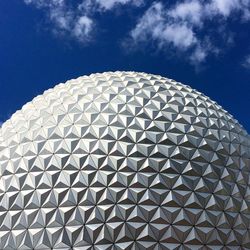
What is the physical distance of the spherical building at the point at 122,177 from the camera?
1692 centimetres

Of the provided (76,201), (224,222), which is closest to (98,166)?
(76,201)

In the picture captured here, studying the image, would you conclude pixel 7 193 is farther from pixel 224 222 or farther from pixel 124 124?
pixel 224 222

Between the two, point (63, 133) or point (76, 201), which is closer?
point (76, 201)

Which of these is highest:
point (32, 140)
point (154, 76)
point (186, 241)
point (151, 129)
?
point (154, 76)

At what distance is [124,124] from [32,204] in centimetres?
522

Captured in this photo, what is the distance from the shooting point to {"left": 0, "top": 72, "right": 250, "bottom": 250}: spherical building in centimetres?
1692

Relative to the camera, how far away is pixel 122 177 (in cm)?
1756

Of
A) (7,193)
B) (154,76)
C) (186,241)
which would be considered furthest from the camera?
(154,76)

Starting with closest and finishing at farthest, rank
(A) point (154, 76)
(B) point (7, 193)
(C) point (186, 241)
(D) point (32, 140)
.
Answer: (C) point (186, 241)
(B) point (7, 193)
(D) point (32, 140)
(A) point (154, 76)

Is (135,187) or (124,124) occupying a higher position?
(124,124)

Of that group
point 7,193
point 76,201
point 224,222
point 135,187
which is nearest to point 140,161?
point 135,187

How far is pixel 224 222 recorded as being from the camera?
1806cm

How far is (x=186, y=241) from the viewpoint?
56.3ft

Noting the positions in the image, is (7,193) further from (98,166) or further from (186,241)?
(186,241)
